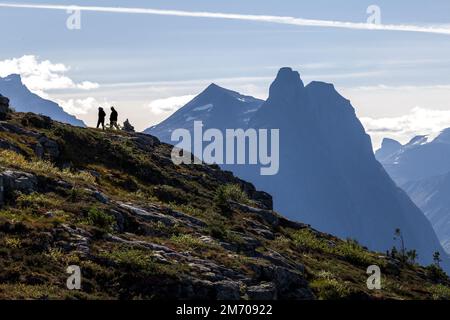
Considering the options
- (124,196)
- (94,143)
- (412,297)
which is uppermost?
(94,143)

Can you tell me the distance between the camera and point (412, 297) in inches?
1561

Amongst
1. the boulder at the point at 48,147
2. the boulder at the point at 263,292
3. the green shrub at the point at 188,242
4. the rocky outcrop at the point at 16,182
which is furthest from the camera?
the boulder at the point at 48,147

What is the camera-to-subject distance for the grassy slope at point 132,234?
82.4ft

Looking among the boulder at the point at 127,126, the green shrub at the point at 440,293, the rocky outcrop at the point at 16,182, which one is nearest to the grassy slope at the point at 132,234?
the green shrub at the point at 440,293

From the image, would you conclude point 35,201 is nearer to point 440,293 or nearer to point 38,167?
point 38,167

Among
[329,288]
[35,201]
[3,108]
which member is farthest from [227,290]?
[3,108]

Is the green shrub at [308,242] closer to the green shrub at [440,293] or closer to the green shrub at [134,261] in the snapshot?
the green shrub at [440,293]

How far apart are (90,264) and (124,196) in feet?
51.2

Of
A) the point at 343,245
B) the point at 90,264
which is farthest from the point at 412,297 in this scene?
the point at 90,264

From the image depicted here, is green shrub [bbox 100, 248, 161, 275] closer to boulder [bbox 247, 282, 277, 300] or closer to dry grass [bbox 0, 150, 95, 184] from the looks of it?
boulder [bbox 247, 282, 277, 300]

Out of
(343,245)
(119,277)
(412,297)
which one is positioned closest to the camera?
(119,277)

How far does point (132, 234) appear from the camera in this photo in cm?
3225
